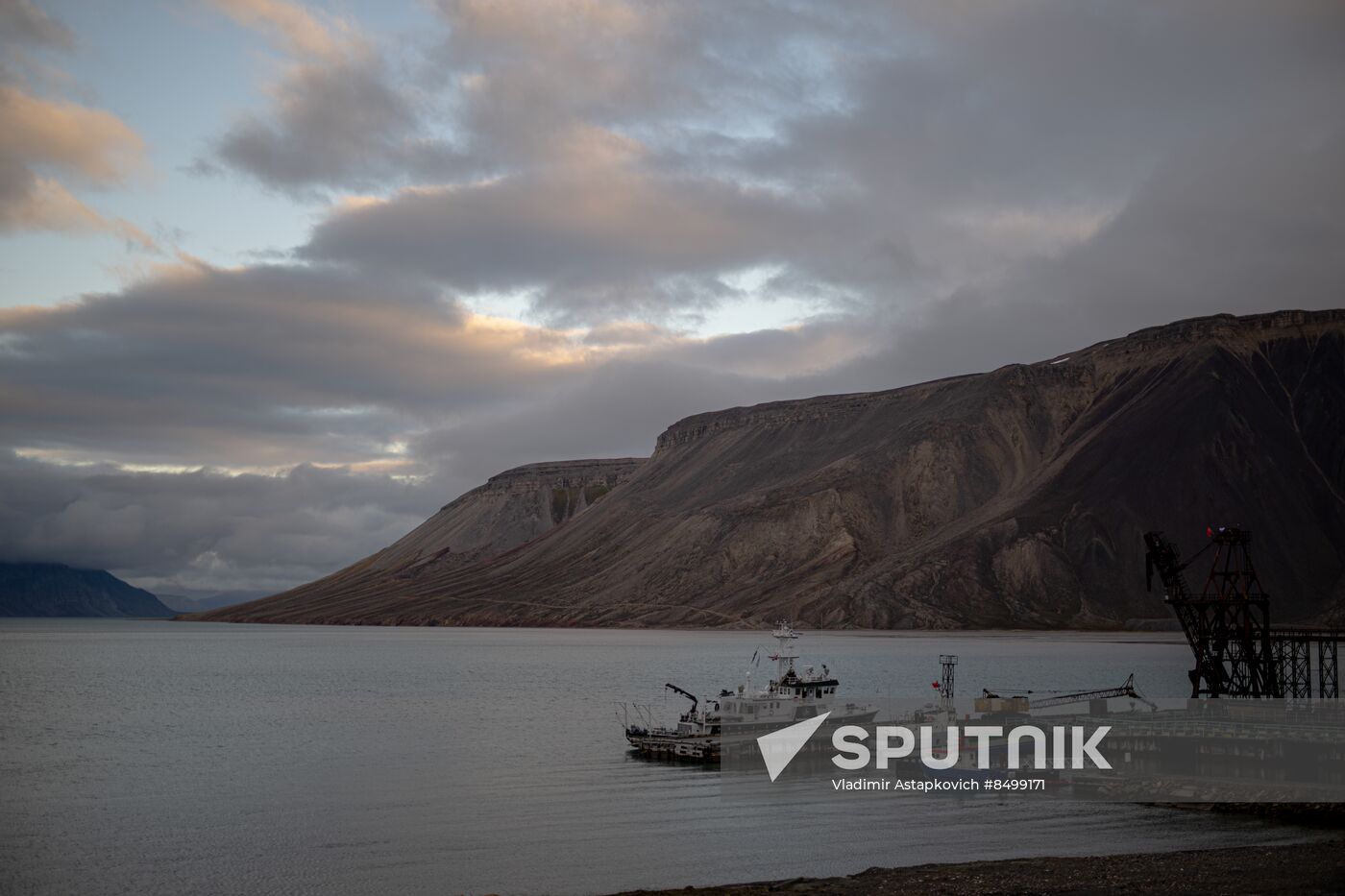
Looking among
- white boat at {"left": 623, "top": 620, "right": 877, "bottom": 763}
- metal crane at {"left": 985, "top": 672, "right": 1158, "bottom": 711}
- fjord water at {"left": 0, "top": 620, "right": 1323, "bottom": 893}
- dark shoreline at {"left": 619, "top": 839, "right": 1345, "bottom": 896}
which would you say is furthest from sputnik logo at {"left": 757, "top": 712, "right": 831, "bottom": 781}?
dark shoreline at {"left": 619, "top": 839, "right": 1345, "bottom": 896}

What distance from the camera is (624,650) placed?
16938 cm

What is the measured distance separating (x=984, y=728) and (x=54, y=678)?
10486 cm

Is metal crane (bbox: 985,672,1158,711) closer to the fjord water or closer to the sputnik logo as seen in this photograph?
the sputnik logo

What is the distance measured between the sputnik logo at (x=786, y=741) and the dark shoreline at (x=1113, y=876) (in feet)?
80.7

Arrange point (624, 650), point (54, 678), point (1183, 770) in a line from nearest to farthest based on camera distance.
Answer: point (1183, 770)
point (54, 678)
point (624, 650)

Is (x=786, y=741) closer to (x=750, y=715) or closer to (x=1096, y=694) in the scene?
(x=750, y=715)

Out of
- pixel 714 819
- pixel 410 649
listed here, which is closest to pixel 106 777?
pixel 714 819

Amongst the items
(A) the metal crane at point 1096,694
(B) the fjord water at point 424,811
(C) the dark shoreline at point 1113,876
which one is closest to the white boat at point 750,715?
(B) the fjord water at point 424,811

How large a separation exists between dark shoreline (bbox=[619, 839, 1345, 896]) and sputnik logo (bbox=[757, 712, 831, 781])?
24.6 metres

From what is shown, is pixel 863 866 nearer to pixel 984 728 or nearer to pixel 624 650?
pixel 984 728

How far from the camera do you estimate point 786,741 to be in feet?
207

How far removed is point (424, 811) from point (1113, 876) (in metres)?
26.3

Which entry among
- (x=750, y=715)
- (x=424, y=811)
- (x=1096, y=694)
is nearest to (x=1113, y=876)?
(x=424, y=811)

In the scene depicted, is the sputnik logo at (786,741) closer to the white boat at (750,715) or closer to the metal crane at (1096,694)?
the white boat at (750,715)
